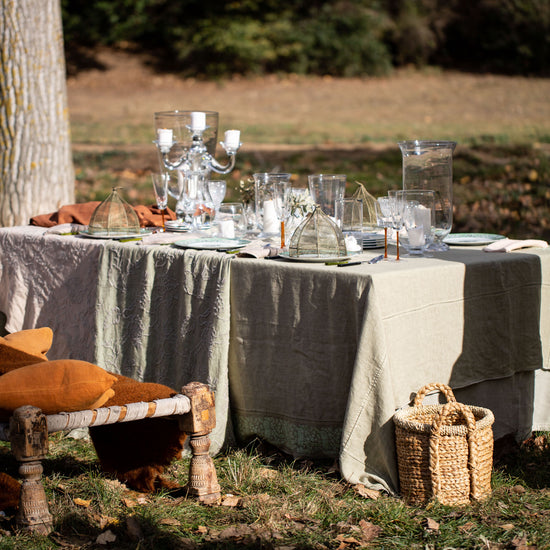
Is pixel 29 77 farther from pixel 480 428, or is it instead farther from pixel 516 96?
pixel 516 96

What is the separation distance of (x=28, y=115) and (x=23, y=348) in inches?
120

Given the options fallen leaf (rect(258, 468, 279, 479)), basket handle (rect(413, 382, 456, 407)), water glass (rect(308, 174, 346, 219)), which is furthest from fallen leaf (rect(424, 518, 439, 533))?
water glass (rect(308, 174, 346, 219))

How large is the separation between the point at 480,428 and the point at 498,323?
0.57m

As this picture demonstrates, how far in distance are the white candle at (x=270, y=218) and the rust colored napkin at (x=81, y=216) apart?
32.6 inches

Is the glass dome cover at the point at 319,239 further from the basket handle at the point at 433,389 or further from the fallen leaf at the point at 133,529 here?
the fallen leaf at the point at 133,529

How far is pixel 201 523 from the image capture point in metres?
2.95

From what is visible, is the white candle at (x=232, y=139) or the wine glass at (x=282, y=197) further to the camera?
the white candle at (x=232, y=139)

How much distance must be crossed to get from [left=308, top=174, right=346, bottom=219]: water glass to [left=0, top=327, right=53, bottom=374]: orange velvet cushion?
4.28ft

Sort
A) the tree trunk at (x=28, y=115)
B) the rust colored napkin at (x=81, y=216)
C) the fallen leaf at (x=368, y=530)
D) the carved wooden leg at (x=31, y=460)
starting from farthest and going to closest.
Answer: the tree trunk at (x=28, y=115)
the rust colored napkin at (x=81, y=216)
the fallen leaf at (x=368, y=530)
the carved wooden leg at (x=31, y=460)

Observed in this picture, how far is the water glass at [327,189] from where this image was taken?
3.64m

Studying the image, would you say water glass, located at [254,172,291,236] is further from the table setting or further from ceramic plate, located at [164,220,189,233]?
ceramic plate, located at [164,220,189,233]

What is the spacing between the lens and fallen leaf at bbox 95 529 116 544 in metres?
2.81

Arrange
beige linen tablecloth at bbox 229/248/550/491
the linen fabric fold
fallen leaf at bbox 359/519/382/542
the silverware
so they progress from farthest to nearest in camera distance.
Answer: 1. the linen fabric fold
2. the silverware
3. beige linen tablecloth at bbox 229/248/550/491
4. fallen leaf at bbox 359/519/382/542

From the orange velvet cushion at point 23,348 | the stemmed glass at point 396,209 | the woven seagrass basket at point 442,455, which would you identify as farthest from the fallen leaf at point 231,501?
the stemmed glass at point 396,209
